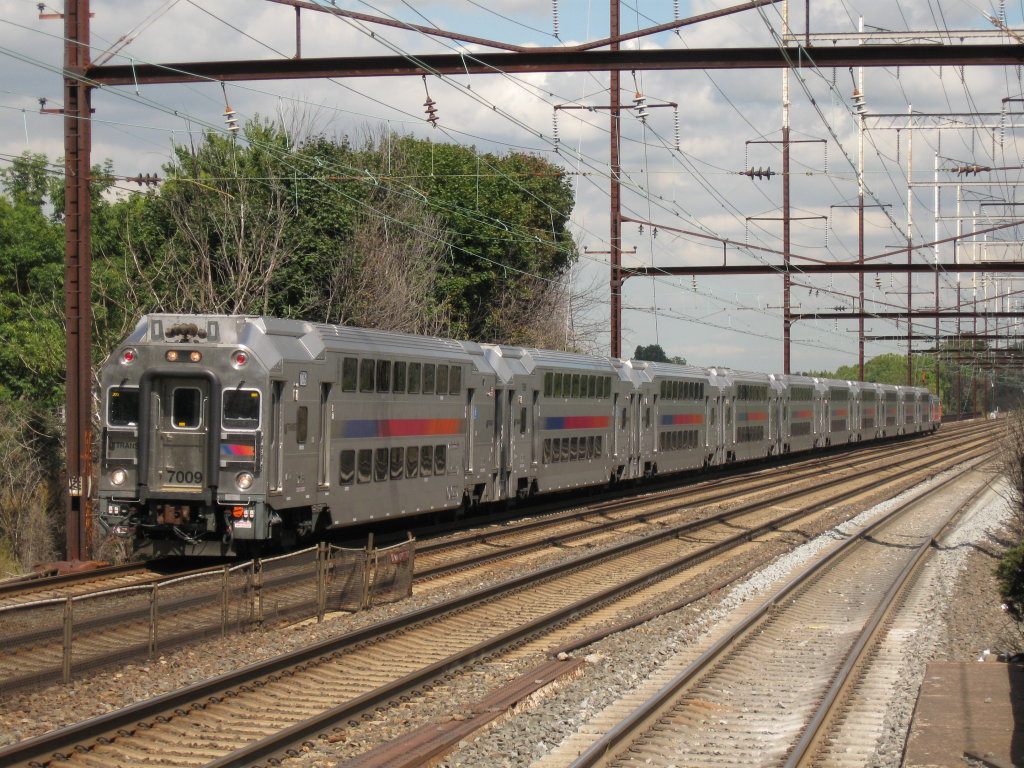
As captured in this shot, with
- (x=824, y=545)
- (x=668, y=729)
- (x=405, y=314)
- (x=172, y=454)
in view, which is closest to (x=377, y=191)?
(x=405, y=314)

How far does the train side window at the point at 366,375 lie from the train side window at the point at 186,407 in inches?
108

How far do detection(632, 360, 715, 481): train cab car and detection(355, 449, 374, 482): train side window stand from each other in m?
15.7

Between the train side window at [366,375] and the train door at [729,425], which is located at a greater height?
the train side window at [366,375]

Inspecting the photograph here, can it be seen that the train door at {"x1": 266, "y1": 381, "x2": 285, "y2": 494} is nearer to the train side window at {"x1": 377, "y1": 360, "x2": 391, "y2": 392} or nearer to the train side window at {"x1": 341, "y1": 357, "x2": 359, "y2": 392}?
the train side window at {"x1": 341, "y1": 357, "x2": 359, "y2": 392}

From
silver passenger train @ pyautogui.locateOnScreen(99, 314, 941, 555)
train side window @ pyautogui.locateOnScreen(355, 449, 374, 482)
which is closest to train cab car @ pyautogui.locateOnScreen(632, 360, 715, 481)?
silver passenger train @ pyautogui.locateOnScreen(99, 314, 941, 555)

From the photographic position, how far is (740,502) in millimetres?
31844

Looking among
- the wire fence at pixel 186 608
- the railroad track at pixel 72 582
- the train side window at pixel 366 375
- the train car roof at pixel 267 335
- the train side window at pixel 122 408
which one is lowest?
→ the railroad track at pixel 72 582

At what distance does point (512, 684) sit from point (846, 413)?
51.2 metres

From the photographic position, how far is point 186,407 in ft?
55.4

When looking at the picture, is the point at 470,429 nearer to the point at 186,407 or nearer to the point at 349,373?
the point at 349,373

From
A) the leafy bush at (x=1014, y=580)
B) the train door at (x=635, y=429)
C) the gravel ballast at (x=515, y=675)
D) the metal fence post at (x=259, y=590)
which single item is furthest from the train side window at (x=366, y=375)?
the train door at (x=635, y=429)

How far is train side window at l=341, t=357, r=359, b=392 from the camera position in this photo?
18.2 metres

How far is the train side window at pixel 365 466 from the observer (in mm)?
18750

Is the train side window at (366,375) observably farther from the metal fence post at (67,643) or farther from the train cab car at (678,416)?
the train cab car at (678,416)
